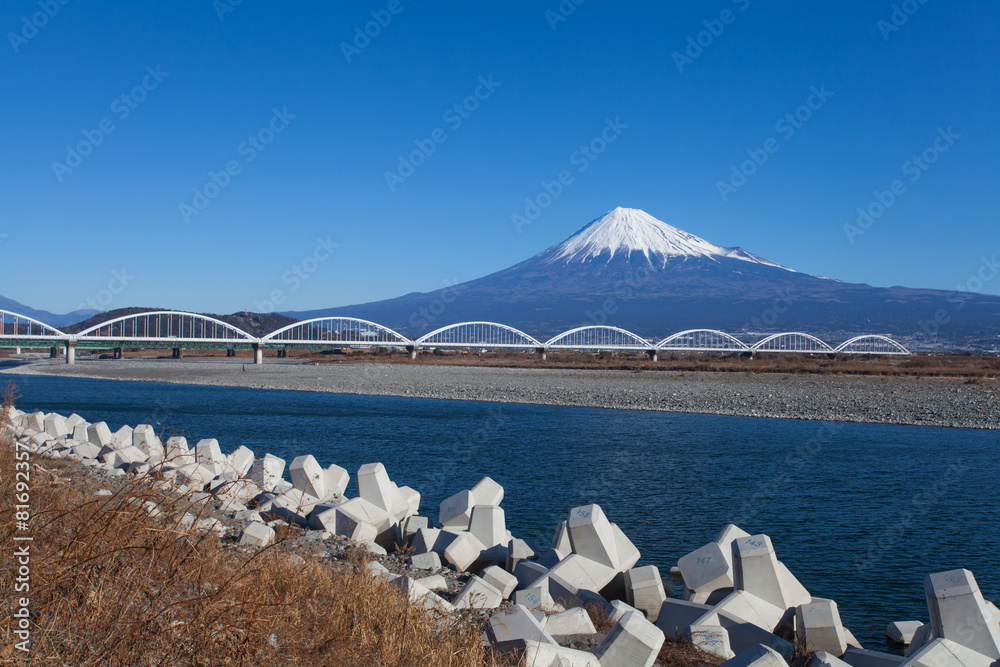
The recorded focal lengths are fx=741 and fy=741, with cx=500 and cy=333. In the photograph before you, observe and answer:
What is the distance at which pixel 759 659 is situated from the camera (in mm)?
3668

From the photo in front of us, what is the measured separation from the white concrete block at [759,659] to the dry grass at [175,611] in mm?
1316

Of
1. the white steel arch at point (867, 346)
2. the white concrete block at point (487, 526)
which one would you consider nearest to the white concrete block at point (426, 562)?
the white concrete block at point (487, 526)

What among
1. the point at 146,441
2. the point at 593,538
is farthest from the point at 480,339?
the point at 593,538

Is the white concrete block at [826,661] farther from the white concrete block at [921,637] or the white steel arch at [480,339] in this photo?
the white steel arch at [480,339]

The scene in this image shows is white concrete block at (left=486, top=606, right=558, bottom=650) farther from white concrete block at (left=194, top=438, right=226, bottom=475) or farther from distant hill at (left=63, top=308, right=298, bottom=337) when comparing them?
distant hill at (left=63, top=308, right=298, bottom=337)

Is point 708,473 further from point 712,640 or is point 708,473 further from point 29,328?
point 29,328

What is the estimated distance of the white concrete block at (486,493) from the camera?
782cm

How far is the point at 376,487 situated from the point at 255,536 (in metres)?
1.94

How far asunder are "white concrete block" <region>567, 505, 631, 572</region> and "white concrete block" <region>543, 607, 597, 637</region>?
1588mm

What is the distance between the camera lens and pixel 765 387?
32.6m

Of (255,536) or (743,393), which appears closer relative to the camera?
(255,536)

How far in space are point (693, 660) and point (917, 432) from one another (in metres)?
16.6

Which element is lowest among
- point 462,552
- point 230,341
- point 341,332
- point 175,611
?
point 462,552

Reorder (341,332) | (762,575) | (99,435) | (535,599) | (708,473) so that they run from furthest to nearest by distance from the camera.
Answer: (341,332) → (708,473) → (99,435) → (762,575) → (535,599)
